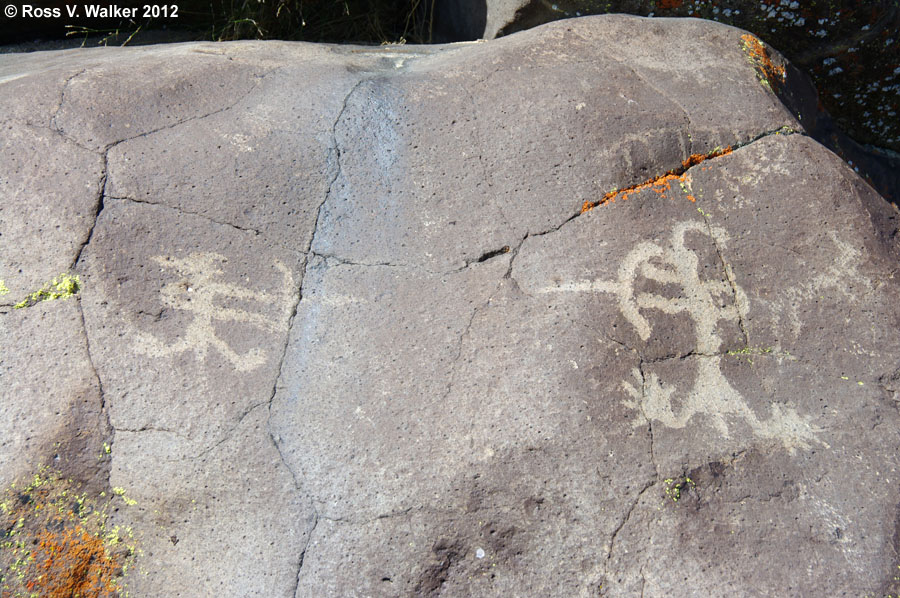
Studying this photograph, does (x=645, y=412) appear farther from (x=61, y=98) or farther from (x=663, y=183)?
(x=61, y=98)

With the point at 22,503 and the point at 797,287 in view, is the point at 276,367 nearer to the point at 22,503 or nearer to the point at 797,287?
the point at 22,503

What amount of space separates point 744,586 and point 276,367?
4.26ft

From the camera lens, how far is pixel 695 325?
177 centimetres

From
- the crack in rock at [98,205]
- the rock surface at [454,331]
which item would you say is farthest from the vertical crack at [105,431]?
the crack in rock at [98,205]

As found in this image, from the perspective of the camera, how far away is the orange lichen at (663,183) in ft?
6.20

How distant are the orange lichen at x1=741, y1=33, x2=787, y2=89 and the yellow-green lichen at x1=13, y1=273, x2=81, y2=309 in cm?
230

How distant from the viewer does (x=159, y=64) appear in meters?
2.16

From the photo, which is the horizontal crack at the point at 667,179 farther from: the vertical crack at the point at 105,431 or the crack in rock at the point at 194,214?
the vertical crack at the point at 105,431

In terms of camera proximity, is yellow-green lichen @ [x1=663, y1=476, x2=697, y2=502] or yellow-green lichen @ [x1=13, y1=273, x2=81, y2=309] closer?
yellow-green lichen @ [x1=663, y1=476, x2=697, y2=502]

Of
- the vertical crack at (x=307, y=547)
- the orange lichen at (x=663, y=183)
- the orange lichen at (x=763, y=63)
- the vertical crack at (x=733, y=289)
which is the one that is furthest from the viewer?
the orange lichen at (x=763, y=63)

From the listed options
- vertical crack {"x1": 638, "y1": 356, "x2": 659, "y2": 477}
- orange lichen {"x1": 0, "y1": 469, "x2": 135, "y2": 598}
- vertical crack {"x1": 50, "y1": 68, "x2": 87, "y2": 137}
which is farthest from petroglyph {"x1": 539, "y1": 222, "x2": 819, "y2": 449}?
vertical crack {"x1": 50, "y1": 68, "x2": 87, "y2": 137}

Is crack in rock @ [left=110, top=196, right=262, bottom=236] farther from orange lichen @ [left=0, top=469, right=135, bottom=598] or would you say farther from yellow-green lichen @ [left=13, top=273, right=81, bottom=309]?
orange lichen @ [left=0, top=469, right=135, bottom=598]

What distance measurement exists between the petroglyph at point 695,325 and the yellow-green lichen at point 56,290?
1.31 m

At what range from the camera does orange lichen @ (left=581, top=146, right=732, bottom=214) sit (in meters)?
1.89
